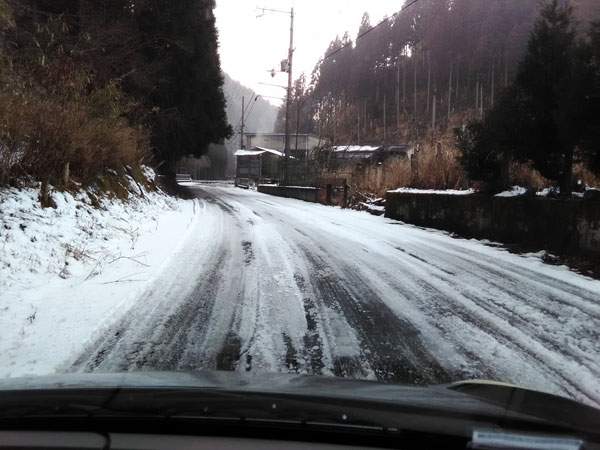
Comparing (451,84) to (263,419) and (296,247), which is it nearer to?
(296,247)

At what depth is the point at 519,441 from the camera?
5.04 feet

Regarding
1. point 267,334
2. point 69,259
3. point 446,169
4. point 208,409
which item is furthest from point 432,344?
point 446,169

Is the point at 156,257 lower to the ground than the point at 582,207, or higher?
lower

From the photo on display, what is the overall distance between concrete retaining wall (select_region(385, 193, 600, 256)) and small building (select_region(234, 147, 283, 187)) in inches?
1211

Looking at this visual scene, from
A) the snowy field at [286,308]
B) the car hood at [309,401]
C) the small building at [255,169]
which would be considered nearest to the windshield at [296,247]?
the snowy field at [286,308]

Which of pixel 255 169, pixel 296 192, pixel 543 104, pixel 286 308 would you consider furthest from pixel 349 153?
pixel 286 308

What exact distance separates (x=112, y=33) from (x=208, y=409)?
12904 mm

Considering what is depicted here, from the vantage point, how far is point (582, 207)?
25.5 feet

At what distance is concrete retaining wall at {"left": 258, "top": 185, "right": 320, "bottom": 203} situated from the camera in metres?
24.4

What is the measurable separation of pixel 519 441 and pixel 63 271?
18.3 feet

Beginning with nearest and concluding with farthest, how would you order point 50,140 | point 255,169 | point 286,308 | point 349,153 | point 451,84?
1. point 286,308
2. point 50,140
3. point 349,153
4. point 255,169
5. point 451,84

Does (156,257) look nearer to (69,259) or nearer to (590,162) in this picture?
(69,259)

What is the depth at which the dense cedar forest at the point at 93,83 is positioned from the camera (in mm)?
7492

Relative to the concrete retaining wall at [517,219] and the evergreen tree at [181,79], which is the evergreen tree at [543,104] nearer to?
the concrete retaining wall at [517,219]
